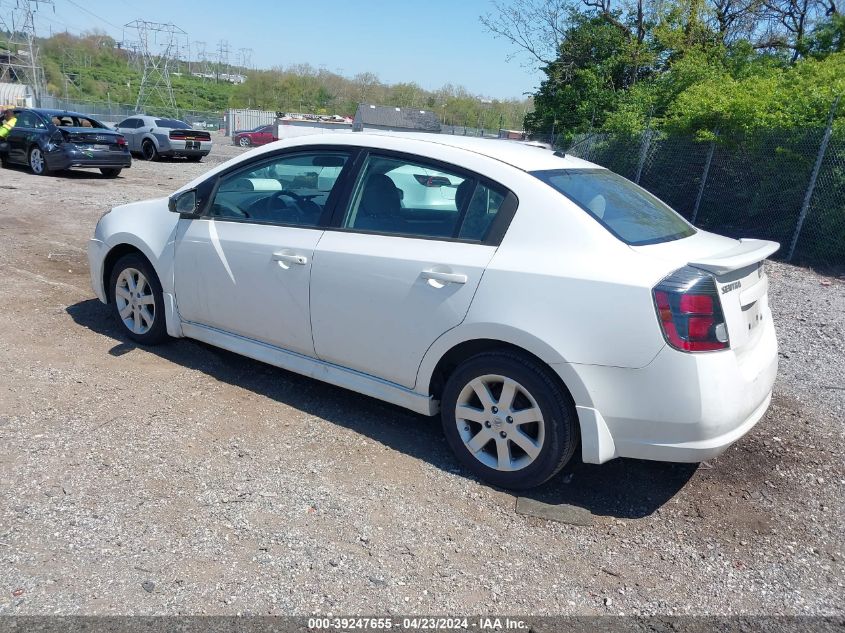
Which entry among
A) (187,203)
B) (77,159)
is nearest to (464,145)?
(187,203)

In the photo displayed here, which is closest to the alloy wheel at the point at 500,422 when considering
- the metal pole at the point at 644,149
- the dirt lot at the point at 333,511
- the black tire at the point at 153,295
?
the dirt lot at the point at 333,511

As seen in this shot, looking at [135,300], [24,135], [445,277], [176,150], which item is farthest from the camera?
[176,150]

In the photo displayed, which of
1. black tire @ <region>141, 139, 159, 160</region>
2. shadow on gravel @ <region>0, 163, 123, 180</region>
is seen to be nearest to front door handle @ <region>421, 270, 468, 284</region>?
shadow on gravel @ <region>0, 163, 123, 180</region>

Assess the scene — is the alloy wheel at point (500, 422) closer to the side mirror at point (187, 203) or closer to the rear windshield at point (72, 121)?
the side mirror at point (187, 203)

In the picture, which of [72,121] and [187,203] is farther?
[72,121]

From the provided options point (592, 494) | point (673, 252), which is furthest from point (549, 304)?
point (592, 494)

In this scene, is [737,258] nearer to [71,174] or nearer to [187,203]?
[187,203]

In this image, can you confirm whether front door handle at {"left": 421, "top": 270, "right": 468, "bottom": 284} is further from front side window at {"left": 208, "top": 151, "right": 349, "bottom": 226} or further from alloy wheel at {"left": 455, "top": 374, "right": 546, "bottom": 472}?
front side window at {"left": 208, "top": 151, "right": 349, "bottom": 226}

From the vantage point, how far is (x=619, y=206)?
3.88m

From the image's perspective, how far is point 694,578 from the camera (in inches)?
120

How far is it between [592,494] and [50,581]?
252 centimetres

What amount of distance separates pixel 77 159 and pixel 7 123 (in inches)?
111

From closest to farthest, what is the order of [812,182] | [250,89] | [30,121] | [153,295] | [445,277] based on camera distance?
[445,277], [153,295], [812,182], [30,121], [250,89]

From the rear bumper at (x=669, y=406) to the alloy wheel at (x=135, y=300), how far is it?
131 inches
